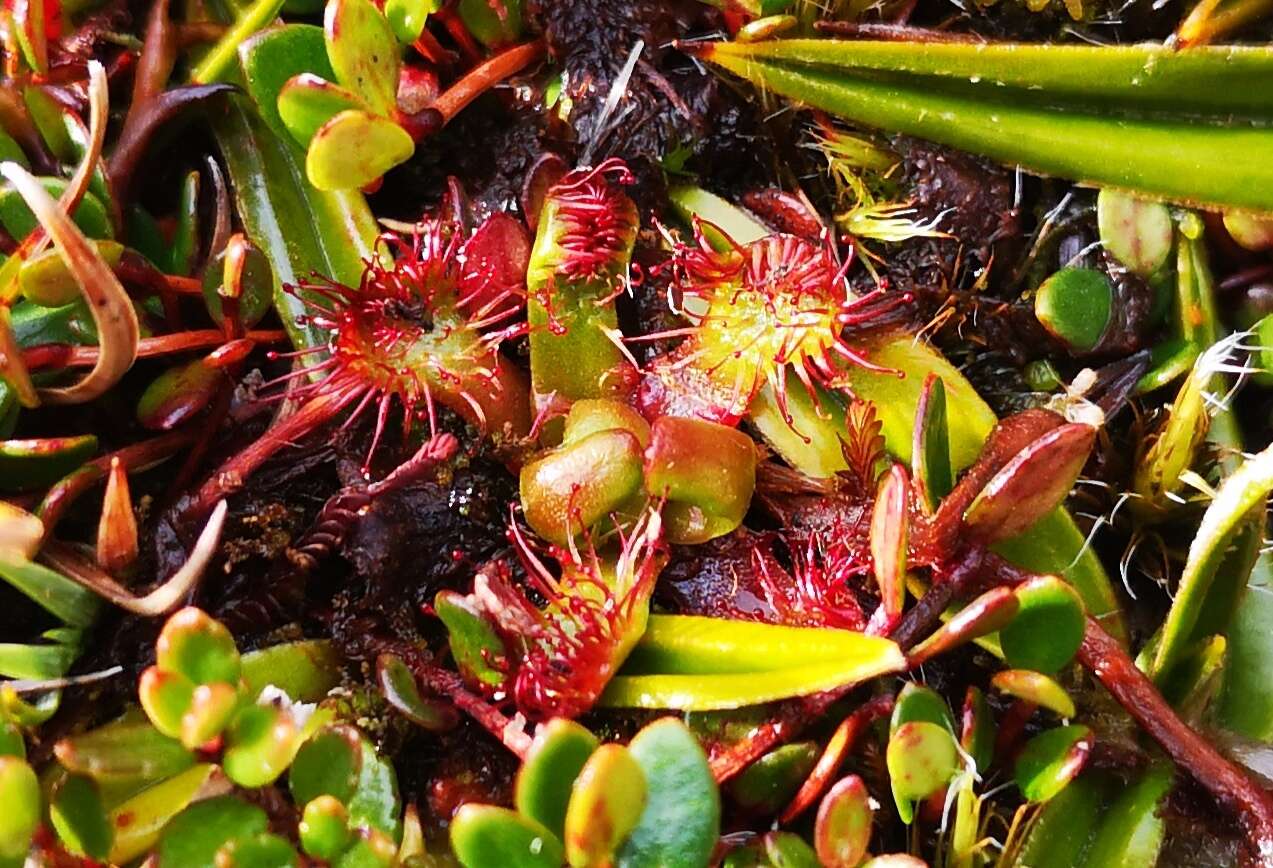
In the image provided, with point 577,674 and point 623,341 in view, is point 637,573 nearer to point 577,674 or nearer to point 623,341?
point 577,674

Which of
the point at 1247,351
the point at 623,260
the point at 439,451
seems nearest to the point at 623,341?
the point at 623,260

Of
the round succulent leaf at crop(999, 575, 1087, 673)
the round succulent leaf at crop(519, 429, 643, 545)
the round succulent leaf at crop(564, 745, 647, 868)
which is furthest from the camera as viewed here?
the round succulent leaf at crop(519, 429, 643, 545)

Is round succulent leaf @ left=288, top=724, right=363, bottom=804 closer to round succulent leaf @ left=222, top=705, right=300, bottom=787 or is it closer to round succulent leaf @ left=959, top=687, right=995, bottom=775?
round succulent leaf @ left=222, top=705, right=300, bottom=787

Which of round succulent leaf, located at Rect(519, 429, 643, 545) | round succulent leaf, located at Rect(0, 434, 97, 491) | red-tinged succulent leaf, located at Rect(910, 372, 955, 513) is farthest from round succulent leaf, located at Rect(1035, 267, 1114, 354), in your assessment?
round succulent leaf, located at Rect(0, 434, 97, 491)

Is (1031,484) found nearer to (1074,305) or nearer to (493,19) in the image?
(1074,305)

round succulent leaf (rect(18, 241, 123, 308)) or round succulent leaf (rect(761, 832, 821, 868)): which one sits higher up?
round succulent leaf (rect(18, 241, 123, 308))

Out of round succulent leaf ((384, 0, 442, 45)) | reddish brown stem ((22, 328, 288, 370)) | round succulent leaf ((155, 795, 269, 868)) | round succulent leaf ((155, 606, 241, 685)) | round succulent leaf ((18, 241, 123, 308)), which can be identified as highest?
round succulent leaf ((384, 0, 442, 45))

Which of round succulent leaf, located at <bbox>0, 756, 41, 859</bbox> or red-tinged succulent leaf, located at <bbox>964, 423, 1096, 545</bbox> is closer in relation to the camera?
round succulent leaf, located at <bbox>0, 756, 41, 859</bbox>

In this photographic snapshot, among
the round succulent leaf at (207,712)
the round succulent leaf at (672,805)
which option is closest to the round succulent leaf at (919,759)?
Result: the round succulent leaf at (672,805)
